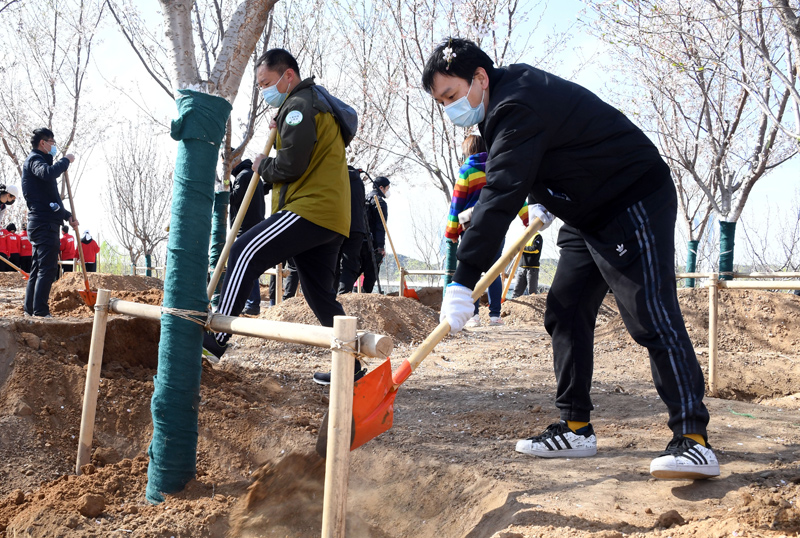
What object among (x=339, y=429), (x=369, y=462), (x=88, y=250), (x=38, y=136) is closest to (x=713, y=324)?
(x=369, y=462)

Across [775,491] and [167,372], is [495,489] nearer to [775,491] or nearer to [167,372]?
[775,491]

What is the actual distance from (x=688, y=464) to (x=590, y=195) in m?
1.03

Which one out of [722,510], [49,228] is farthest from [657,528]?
[49,228]

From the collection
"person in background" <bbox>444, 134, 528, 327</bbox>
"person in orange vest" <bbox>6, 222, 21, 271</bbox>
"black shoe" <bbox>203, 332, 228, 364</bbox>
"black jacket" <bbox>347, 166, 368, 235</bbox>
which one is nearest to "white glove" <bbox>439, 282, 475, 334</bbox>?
"black shoe" <bbox>203, 332, 228, 364</bbox>

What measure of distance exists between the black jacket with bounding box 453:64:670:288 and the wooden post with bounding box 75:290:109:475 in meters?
1.55

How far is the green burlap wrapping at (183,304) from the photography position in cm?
231

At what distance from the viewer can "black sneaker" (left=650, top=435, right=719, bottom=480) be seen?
2.10 metres

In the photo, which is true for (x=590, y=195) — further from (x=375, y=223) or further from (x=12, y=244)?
(x=12, y=244)

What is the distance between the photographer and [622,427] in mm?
3059

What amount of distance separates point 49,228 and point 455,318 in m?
5.36

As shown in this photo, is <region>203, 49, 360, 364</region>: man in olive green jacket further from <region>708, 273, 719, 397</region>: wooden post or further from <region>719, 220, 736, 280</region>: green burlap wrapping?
<region>719, 220, 736, 280</region>: green burlap wrapping

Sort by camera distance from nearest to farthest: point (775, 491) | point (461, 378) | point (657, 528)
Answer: point (657, 528), point (775, 491), point (461, 378)

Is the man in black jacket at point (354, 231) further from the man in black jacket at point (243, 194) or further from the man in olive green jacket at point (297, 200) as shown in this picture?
the man in olive green jacket at point (297, 200)

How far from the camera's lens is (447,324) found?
217cm
